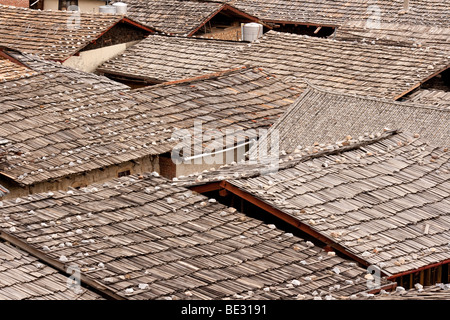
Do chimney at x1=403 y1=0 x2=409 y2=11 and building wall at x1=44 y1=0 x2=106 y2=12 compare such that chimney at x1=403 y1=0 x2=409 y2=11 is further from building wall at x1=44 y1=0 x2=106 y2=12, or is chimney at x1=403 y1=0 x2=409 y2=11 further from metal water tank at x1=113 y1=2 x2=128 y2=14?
building wall at x1=44 y1=0 x2=106 y2=12

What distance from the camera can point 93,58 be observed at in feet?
90.7

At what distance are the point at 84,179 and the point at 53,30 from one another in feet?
35.6

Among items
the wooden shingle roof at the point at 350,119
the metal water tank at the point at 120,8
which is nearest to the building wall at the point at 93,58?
the metal water tank at the point at 120,8

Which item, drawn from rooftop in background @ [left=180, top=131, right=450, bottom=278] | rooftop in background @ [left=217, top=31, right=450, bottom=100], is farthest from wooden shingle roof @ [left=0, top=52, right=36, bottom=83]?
rooftop in background @ [left=180, top=131, right=450, bottom=278]

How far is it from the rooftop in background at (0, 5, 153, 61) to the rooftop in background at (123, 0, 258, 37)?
2.78 metres

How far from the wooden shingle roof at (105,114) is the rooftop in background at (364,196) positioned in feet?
12.6

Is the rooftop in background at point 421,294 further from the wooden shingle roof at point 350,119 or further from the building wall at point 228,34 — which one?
the building wall at point 228,34

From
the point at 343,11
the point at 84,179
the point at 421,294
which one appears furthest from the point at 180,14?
the point at 421,294

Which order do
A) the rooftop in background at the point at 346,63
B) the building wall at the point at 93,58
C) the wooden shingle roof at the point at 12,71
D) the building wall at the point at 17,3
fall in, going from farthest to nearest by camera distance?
1. the building wall at the point at 17,3
2. the building wall at the point at 93,58
3. the rooftop in background at the point at 346,63
4. the wooden shingle roof at the point at 12,71

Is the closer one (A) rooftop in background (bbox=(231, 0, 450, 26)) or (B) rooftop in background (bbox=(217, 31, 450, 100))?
(B) rooftop in background (bbox=(217, 31, 450, 100))

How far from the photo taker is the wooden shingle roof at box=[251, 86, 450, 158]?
19750 millimetres

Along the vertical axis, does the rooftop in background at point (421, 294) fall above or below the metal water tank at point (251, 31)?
below

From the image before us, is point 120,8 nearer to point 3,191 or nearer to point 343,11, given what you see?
point 343,11

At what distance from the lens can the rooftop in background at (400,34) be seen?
2908cm
